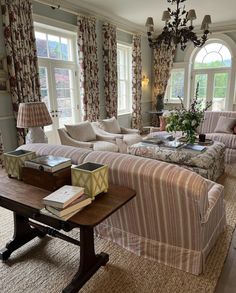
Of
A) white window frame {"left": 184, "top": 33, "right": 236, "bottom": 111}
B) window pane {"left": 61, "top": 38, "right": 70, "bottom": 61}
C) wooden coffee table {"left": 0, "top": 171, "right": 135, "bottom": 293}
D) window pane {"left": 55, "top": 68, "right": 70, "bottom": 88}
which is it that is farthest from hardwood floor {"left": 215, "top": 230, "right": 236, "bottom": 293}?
white window frame {"left": 184, "top": 33, "right": 236, "bottom": 111}

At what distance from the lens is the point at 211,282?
5.90ft

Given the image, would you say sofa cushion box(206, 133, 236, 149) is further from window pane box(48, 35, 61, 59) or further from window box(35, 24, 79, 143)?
window pane box(48, 35, 61, 59)

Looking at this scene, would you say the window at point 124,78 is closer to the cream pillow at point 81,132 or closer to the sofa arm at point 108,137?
the sofa arm at point 108,137

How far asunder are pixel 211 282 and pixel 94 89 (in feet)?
15.0

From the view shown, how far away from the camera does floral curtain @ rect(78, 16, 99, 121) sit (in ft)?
16.7

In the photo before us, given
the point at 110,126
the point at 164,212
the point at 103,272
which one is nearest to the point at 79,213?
the point at 164,212

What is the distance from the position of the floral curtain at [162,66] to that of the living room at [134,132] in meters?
0.03

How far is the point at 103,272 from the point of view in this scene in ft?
6.29

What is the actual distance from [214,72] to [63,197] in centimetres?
730

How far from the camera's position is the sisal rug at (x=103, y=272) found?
1.77 meters

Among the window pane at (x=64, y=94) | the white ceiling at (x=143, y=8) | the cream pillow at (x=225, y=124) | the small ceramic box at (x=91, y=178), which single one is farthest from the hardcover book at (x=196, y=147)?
the white ceiling at (x=143, y=8)

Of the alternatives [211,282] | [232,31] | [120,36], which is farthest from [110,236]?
[232,31]

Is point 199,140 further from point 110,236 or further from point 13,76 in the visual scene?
point 13,76

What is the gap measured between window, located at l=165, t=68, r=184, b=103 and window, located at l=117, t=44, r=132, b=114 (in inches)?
66.8
